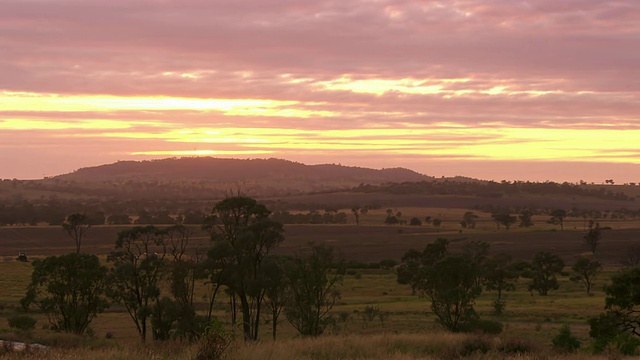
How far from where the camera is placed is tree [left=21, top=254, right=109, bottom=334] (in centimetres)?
4738

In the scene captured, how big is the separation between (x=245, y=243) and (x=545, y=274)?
44248mm

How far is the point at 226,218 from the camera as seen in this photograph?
4725 centimetres

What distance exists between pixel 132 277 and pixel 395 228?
119m

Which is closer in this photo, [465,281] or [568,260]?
[465,281]

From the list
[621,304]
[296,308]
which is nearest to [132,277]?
[296,308]

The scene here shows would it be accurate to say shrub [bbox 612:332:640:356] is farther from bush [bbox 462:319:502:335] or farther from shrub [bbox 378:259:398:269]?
shrub [bbox 378:259:398:269]

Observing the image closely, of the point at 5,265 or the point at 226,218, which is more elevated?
the point at 226,218

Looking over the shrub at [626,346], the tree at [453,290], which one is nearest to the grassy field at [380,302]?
the tree at [453,290]

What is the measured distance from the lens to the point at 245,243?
44875 mm

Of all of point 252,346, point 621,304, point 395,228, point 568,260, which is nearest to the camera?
point 252,346

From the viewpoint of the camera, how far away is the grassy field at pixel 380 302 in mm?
20031

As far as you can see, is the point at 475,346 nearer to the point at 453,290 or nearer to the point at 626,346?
the point at 626,346

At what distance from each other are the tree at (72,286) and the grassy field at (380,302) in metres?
1.57

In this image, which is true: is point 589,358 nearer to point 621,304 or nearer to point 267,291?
point 621,304
